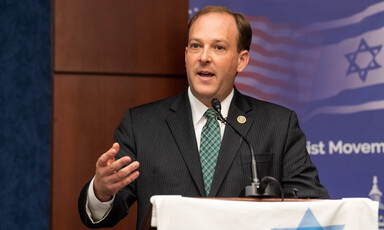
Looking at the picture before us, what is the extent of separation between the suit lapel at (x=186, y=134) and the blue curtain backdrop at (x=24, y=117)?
3.50ft

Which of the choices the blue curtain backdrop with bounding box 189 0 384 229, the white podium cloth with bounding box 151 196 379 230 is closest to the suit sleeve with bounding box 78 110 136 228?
the white podium cloth with bounding box 151 196 379 230

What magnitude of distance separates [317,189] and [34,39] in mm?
1930

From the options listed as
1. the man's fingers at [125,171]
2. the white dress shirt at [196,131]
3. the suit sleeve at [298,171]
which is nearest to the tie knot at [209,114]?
the white dress shirt at [196,131]

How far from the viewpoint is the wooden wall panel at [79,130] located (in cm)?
315

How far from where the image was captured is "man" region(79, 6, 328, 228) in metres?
2.30

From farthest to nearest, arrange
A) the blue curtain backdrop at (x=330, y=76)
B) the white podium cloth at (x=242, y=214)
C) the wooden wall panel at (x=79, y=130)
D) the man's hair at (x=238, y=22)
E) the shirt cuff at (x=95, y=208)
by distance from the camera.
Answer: the wooden wall panel at (x=79, y=130) < the blue curtain backdrop at (x=330, y=76) < the man's hair at (x=238, y=22) < the shirt cuff at (x=95, y=208) < the white podium cloth at (x=242, y=214)

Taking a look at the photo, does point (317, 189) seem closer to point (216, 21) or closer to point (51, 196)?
point (216, 21)

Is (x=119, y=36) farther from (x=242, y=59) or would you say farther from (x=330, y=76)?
(x=330, y=76)

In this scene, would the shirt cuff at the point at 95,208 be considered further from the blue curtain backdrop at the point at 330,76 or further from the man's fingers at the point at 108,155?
the blue curtain backdrop at the point at 330,76

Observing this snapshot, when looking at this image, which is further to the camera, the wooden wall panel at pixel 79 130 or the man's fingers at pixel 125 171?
the wooden wall panel at pixel 79 130

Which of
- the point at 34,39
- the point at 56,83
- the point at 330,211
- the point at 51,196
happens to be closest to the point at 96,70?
the point at 56,83

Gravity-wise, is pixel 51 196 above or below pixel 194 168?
below

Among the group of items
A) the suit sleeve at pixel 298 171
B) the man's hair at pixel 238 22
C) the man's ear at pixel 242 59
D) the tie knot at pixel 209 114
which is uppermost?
the man's hair at pixel 238 22

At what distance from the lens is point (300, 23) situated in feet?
10.5
